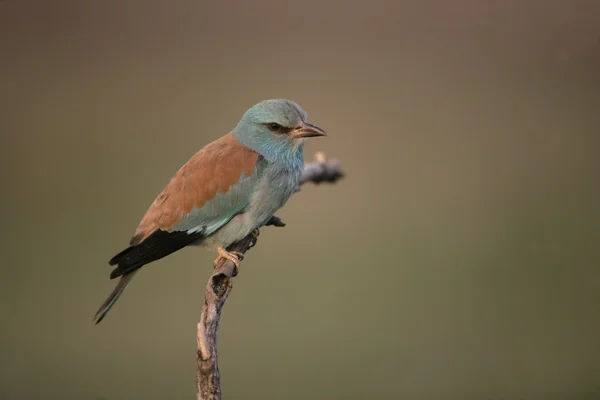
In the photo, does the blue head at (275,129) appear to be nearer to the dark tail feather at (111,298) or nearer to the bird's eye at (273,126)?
the bird's eye at (273,126)

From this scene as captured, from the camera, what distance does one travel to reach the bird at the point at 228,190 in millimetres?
1872

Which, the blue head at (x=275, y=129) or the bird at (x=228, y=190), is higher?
the blue head at (x=275, y=129)

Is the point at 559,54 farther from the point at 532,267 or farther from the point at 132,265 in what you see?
the point at 132,265

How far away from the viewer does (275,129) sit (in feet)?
6.63

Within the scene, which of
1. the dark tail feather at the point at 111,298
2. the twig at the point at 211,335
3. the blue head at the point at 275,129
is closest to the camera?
the twig at the point at 211,335

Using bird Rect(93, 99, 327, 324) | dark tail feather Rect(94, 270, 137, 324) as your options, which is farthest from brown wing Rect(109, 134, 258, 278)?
dark tail feather Rect(94, 270, 137, 324)

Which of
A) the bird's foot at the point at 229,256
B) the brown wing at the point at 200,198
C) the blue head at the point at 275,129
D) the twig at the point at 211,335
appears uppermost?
the blue head at the point at 275,129

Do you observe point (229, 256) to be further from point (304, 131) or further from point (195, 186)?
point (304, 131)

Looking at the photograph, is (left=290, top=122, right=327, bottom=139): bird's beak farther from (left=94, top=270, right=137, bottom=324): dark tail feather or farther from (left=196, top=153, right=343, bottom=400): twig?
(left=94, top=270, right=137, bottom=324): dark tail feather

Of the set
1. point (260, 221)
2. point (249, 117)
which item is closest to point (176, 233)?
point (260, 221)

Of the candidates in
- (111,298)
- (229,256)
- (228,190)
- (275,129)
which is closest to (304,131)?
(275,129)

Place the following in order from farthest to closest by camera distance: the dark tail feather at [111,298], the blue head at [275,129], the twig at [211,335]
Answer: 1. the blue head at [275,129]
2. the dark tail feather at [111,298]
3. the twig at [211,335]

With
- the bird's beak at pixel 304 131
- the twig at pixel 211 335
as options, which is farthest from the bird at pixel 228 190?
the twig at pixel 211 335

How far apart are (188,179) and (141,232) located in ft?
0.65
